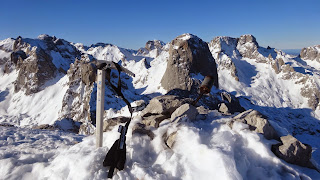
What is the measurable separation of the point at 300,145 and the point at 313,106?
95955mm

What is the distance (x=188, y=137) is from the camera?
5.00 m

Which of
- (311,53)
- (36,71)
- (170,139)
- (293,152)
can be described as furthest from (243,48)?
(170,139)

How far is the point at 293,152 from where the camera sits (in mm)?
4828

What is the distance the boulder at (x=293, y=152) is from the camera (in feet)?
15.8

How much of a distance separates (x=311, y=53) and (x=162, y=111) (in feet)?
521

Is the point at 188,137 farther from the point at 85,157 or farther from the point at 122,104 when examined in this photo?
the point at 122,104

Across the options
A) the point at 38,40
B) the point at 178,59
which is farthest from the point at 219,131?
the point at 38,40

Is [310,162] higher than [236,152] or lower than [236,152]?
lower

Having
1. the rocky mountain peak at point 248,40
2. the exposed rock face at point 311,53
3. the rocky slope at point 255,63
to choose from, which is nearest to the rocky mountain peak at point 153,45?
the rocky slope at point 255,63

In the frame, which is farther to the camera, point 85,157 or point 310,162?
point 310,162

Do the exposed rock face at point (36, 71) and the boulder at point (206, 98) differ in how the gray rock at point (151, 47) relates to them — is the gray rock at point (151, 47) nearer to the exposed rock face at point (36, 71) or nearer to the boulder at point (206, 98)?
the exposed rock face at point (36, 71)

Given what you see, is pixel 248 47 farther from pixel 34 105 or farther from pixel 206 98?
pixel 34 105

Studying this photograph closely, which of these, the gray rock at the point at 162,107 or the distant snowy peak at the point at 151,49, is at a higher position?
the distant snowy peak at the point at 151,49

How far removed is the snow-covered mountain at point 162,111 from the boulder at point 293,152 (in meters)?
0.19
